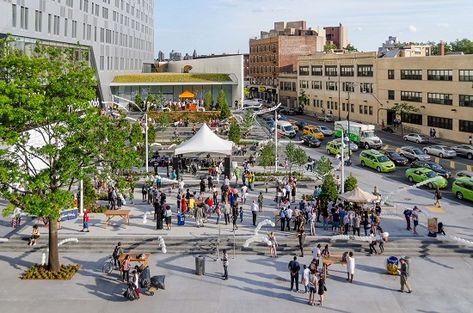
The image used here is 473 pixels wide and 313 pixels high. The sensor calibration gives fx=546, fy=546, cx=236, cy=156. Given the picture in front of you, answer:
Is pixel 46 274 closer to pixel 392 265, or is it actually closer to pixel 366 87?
pixel 392 265

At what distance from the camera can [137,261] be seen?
24.0 meters

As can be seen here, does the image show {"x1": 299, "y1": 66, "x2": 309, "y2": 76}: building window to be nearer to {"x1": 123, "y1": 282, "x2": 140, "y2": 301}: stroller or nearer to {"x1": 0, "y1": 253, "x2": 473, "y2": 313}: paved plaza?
{"x1": 0, "y1": 253, "x2": 473, "y2": 313}: paved plaza

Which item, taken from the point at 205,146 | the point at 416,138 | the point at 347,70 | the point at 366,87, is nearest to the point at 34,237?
the point at 205,146

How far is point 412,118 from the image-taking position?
239 ft

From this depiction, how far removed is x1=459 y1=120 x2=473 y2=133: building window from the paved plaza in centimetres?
4098

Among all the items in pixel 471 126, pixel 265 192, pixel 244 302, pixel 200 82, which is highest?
pixel 200 82

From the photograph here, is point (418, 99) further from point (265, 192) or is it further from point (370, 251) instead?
point (370, 251)

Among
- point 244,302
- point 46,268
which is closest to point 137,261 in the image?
point 46,268

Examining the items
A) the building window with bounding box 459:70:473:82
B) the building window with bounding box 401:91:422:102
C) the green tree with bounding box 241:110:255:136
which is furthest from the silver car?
the green tree with bounding box 241:110:255:136

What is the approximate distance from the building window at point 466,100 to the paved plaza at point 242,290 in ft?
136

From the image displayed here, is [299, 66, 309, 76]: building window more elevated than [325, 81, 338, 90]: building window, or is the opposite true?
[299, 66, 309, 76]: building window

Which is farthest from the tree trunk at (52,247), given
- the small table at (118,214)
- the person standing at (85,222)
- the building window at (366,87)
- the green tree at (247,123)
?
the building window at (366,87)

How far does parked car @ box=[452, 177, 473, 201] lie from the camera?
36.9 meters

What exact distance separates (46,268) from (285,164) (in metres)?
26.3
